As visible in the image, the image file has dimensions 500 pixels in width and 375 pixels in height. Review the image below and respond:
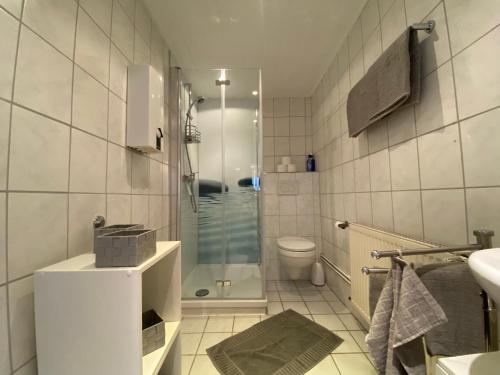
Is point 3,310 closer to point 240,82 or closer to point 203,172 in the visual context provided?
point 203,172

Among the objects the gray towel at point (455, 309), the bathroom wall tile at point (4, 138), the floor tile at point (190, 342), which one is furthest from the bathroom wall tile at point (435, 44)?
the floor tile at point (190, 342)

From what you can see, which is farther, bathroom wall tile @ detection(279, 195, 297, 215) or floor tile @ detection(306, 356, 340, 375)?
bathroom wall tile @ detection(279, 195, 297, 215)

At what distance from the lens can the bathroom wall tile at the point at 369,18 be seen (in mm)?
1293

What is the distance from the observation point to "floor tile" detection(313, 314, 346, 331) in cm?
151

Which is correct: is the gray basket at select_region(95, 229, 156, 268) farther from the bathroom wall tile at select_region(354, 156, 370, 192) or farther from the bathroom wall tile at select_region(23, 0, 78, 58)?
the bathroom wall tile at select_region(354, 156, 370, 192)

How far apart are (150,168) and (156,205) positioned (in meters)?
0.28

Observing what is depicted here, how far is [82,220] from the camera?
2.66 feet

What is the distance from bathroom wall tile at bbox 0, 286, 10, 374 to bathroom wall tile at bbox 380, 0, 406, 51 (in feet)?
6.13

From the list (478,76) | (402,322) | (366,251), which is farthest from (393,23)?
(402,322)

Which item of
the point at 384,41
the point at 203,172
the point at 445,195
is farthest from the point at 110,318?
the point at 384,41

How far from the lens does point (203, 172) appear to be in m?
2.12

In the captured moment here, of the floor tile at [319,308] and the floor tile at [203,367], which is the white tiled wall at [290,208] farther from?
the floor tile at [203,367]

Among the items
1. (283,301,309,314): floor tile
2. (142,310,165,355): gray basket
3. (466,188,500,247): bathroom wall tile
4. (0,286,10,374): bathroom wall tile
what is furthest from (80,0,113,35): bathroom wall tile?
(283,301,309,314): floor tile

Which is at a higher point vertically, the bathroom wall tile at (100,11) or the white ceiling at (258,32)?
the white ceiling at (258,32)
